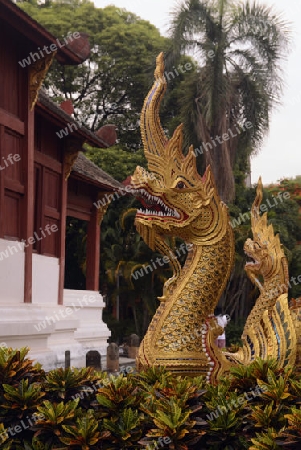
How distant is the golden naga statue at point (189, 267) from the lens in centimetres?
535

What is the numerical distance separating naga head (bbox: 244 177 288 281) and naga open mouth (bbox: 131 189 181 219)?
82 cm

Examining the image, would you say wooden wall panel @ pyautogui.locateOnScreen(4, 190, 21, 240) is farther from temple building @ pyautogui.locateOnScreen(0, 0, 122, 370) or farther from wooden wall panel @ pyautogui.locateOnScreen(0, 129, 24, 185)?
wooden wall panel @ pyautogui.locateOnScreen(0, 129, 24, 185)

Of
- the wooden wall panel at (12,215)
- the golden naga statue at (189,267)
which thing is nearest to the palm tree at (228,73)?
the wooden wall panel at (12,215)

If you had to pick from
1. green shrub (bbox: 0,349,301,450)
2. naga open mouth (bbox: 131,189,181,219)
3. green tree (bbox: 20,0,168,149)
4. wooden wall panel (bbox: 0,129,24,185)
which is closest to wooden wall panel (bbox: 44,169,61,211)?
wooden wall panel (bbox: 0,129,24,185)

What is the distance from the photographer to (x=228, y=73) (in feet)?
63.6

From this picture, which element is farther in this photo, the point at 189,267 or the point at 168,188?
the point at 189,267

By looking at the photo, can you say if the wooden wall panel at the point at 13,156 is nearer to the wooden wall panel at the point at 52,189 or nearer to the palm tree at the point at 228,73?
the wooden wall panel at the point at 52,189

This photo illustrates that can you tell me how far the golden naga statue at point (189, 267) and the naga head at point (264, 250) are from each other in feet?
0.71

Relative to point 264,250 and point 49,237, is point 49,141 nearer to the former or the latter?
point 49,237

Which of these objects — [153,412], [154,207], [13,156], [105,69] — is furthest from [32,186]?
[105,69]

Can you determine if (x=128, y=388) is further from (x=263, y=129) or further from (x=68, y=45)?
(x=263, y=129)

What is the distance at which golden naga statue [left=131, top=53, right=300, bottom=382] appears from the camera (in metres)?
5.35

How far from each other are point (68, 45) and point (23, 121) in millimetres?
1462

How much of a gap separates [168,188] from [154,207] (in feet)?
0.71
